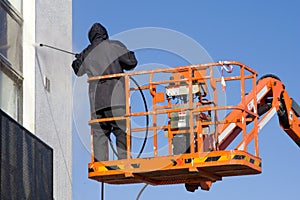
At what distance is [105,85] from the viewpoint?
13992 mm

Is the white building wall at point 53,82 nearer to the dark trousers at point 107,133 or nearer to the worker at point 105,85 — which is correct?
the worker at point 105,85

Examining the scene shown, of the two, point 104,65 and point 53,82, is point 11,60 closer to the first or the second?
point 53,82

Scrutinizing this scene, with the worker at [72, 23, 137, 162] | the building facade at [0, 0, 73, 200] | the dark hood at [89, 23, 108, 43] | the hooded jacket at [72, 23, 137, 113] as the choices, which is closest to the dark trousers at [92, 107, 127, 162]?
the worker at [72, 23, 137, 162]

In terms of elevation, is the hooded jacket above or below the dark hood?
below

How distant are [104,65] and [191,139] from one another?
1.86m

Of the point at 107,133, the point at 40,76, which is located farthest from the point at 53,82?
the point at 107,133

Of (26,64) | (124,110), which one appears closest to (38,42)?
(26,64)

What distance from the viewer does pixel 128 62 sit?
14125 millimetres

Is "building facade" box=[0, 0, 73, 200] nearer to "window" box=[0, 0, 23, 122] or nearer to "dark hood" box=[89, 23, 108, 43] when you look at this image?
"window" box=[0, 0, 23, 122]

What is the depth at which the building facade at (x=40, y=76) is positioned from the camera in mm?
15070

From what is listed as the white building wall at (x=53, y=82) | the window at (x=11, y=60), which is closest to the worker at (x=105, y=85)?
the window at (x=11, y=60)

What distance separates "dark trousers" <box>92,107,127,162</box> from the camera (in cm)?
1392

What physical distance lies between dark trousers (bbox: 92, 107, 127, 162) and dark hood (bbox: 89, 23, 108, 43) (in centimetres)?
118

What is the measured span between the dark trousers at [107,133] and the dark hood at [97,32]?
1176 millimetres
